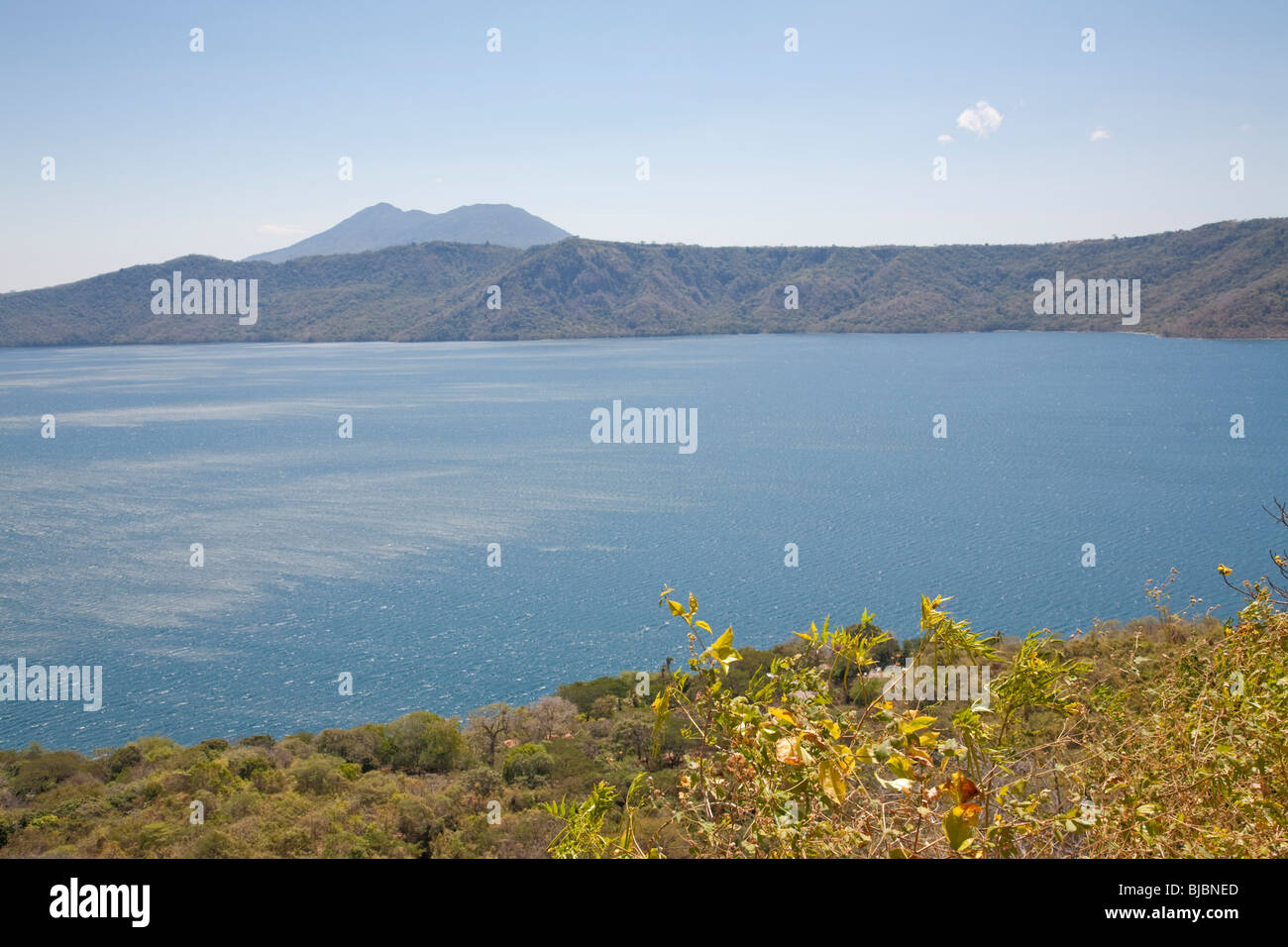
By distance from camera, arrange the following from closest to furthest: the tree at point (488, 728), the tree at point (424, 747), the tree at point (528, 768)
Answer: the tree at point (528, 768) → the tree at point (424, 747) → the tree at point (488, 728)

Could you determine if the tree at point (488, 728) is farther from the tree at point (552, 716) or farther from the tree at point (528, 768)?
the tree at point (528, 768)

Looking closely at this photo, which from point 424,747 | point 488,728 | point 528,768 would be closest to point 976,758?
point 528,768

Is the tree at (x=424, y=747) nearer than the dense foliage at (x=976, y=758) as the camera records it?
No

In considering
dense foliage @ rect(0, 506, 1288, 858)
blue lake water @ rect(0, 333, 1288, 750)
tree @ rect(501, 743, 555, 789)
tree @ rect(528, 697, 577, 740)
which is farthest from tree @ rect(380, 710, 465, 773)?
dense foliage @ rect(0, 506, 1288, 858)

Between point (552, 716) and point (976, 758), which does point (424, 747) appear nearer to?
point (552, 716)

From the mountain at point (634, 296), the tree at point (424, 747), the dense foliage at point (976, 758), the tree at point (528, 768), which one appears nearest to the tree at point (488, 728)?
the tree at point (424, 747)
